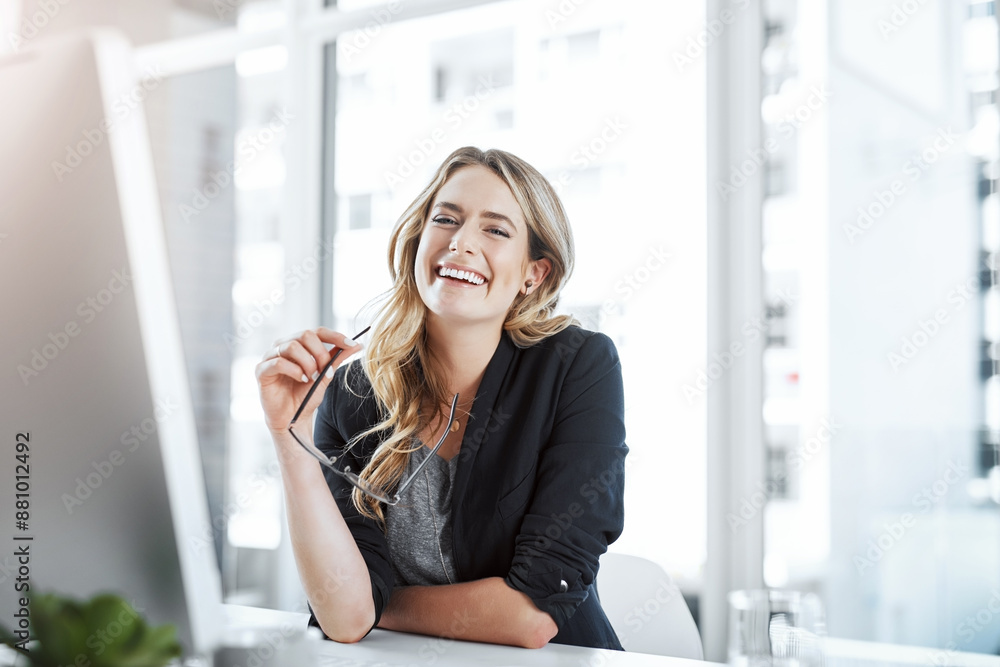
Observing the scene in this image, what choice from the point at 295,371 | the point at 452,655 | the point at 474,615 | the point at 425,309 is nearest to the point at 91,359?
the point at 295,371

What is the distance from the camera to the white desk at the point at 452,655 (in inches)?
35.3

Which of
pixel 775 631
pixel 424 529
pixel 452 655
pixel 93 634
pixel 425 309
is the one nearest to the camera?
pixel 93 634

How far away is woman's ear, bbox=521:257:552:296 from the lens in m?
1.57

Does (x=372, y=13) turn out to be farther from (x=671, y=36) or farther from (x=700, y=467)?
(x=700, y=467)

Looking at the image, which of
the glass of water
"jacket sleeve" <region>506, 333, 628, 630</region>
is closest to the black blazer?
"jacket sleeve" <region>506, 333, 628, 630</region>

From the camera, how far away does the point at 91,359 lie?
0.60 meters

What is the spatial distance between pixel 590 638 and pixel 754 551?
0.91m

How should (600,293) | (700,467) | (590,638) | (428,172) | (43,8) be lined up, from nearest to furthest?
(43,8)
(590,638)
(700,467)
(600,293)
(428,172)

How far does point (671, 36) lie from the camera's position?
89.3 inches

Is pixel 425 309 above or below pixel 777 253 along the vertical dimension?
below

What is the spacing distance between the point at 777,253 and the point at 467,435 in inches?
44.7

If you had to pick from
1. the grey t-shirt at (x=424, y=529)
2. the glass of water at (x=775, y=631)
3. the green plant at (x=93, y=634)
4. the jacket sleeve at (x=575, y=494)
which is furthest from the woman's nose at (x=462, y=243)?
the green plant at (x=93, y=634)

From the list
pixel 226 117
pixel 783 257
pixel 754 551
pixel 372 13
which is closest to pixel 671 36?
pixel 783 257

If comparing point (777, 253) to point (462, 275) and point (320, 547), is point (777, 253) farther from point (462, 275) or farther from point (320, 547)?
point (320, 547)
